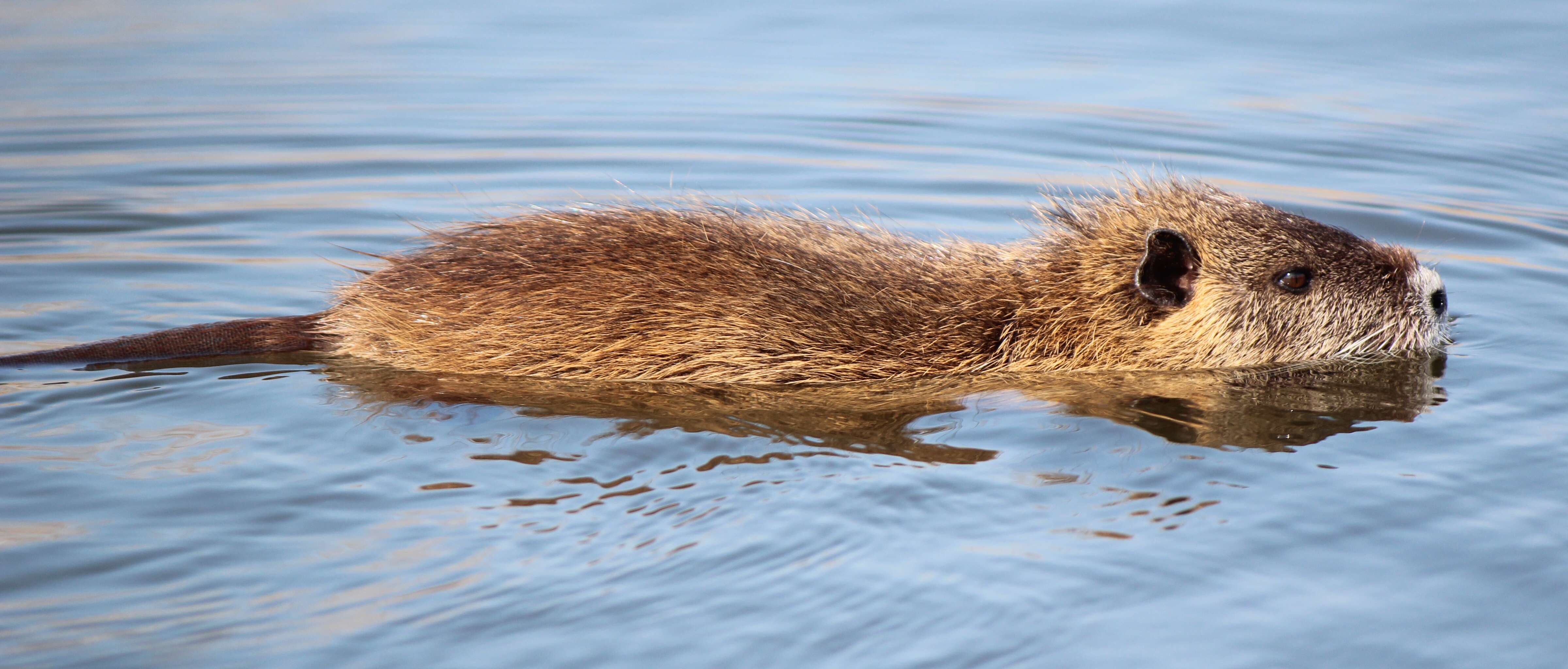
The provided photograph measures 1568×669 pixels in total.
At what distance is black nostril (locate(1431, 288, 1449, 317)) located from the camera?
20.6 feet

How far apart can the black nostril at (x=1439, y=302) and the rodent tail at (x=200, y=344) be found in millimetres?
4648

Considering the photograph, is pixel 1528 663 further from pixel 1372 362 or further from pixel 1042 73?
pixel 1042 73

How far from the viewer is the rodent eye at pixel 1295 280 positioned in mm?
6215

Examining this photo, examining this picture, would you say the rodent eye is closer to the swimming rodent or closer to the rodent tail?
the swimming rodent

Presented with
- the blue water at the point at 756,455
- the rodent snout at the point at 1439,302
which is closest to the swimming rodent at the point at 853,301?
the rodent snout at the point at 1439,302

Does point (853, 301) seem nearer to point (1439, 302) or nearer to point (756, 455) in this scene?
point (756, 455)

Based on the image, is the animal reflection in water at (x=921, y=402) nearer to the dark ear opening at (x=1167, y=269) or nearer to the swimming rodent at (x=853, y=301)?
the swimming rodent at (x=853, y=301)

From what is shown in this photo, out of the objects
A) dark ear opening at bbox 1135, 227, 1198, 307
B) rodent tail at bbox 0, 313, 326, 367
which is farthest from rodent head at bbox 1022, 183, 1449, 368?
rodent tail at bbox 0, 313, 326, 367

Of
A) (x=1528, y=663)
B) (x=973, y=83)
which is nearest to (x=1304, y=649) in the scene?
(x=1528, y=663)

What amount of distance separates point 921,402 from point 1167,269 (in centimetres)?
122

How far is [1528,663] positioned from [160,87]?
1031cm

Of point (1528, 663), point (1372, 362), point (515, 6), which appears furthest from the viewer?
point (515, 6)

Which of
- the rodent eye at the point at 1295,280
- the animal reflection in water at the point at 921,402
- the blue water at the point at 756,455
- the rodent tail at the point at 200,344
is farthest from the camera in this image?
the rodent eye at the point at 1295,280

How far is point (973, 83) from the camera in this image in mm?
11297
